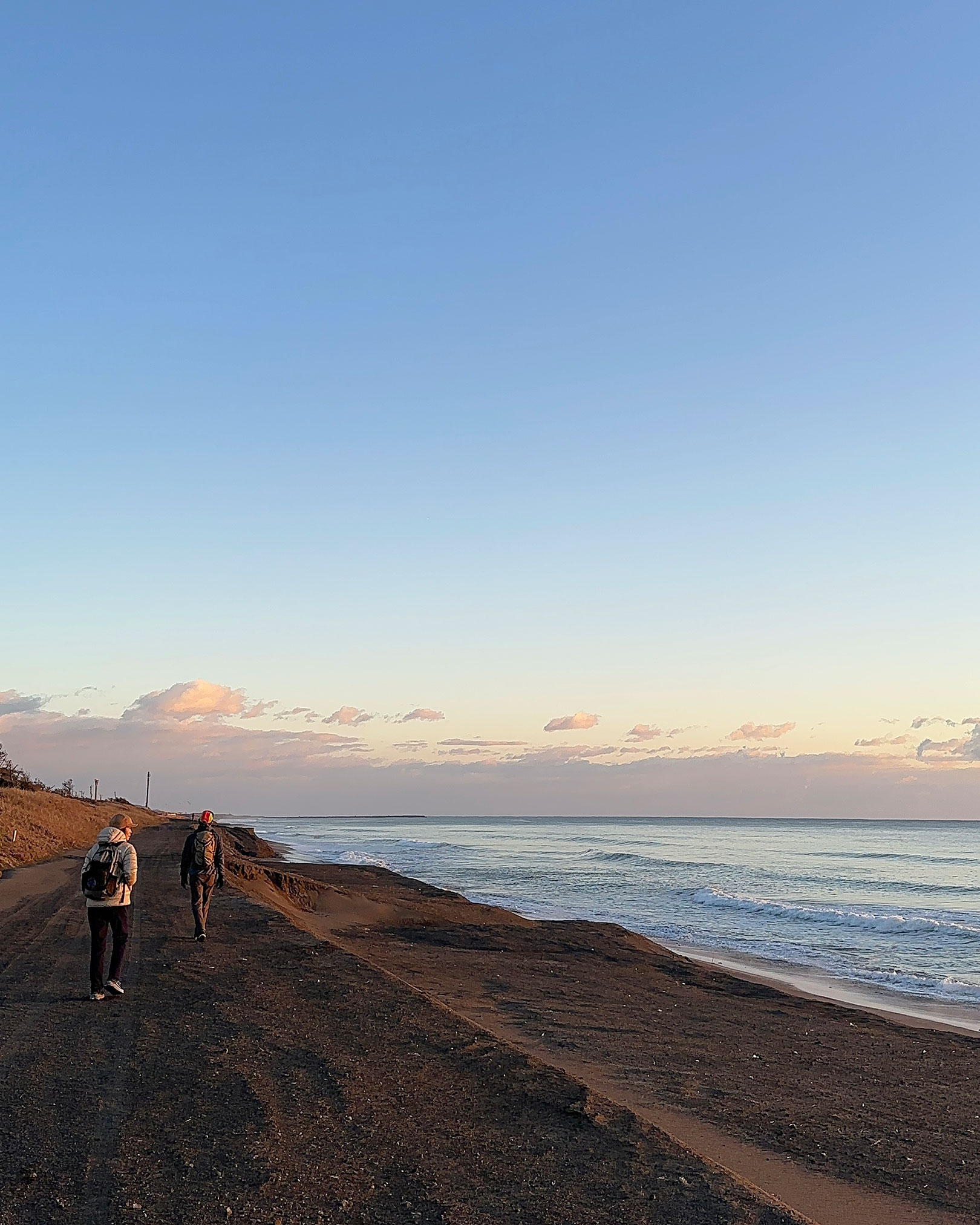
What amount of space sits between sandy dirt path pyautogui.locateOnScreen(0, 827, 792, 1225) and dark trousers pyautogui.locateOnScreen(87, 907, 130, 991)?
311 millimetres

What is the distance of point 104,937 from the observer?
9922 millimetres

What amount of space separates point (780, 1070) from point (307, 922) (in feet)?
40.1

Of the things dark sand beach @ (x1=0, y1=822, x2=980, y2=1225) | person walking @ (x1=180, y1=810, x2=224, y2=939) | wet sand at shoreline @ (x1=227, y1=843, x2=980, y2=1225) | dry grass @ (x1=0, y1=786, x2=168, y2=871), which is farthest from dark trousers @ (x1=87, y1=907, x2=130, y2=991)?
dry grass @ (x1=0, y1=786, x2=168, y2=871)

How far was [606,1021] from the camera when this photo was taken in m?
11.3

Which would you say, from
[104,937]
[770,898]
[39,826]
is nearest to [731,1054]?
[104,937]

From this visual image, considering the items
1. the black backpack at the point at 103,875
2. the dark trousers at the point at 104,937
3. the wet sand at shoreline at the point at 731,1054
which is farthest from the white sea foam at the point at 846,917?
the black backpack at the point at 103,875

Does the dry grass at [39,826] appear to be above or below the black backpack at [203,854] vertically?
below

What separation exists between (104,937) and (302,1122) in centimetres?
462

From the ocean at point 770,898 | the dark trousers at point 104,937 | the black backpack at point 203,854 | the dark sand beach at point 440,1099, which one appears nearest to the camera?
the dark sand beach at point 440,1099

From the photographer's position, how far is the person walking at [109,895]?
387 inches

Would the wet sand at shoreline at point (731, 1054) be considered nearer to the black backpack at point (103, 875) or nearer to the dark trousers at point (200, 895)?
the dark trousers at point (200, 895)

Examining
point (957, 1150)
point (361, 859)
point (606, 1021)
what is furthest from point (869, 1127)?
point (361, 859)

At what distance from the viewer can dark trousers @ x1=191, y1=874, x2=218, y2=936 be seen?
44.5ft

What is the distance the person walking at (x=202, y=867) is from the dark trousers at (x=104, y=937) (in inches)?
134
